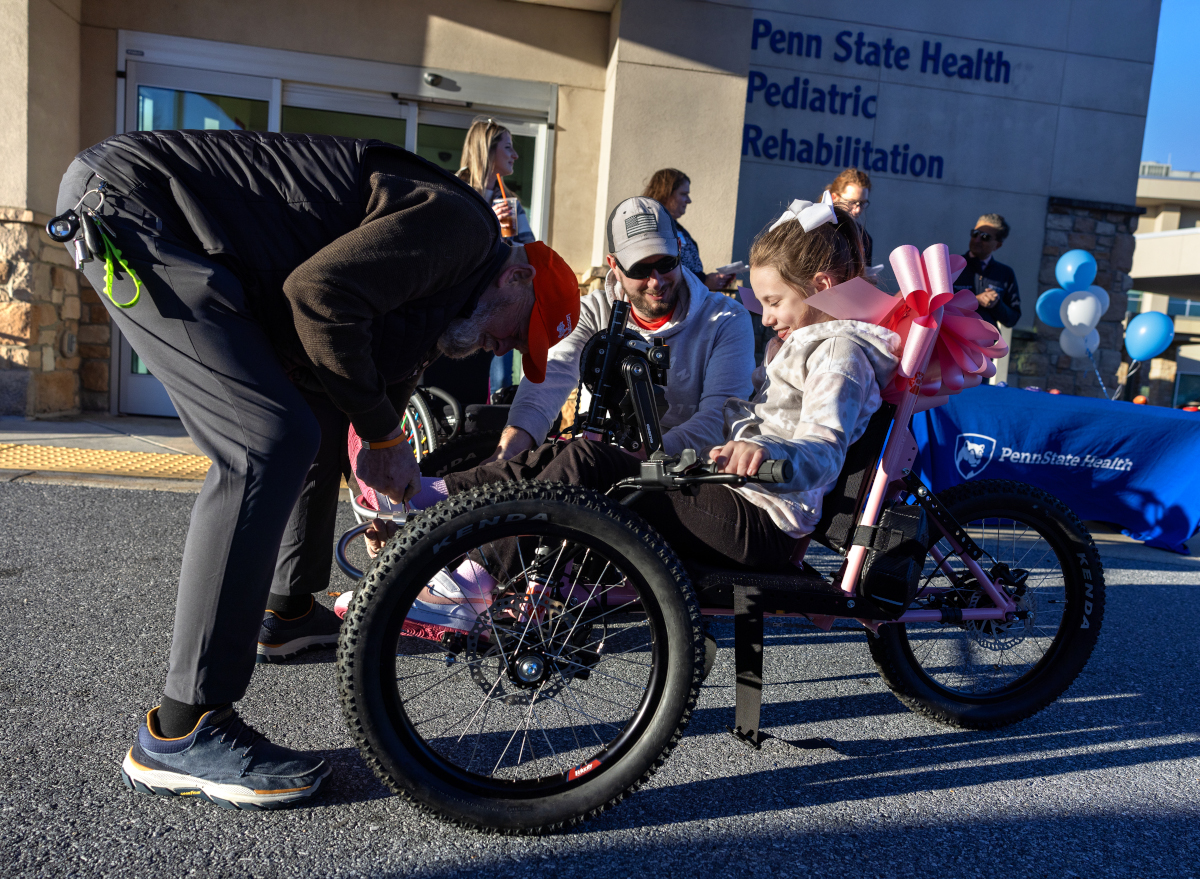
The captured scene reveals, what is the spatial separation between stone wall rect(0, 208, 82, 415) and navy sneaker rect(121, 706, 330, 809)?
5404 mm

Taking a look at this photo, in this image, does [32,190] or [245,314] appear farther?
[32,190]

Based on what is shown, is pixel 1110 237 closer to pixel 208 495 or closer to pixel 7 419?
Result: pixel 208 495

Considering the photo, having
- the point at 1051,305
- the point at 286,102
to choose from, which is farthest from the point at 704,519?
the point at 1051,305

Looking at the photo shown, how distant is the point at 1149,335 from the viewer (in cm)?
984

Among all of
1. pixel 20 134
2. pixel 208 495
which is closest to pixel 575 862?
pixel 208 495

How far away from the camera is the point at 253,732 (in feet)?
5.49

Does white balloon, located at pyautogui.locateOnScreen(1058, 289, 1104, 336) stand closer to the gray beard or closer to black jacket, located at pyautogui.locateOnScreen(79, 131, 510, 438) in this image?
the gray beard

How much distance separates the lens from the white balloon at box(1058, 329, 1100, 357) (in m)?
8.16

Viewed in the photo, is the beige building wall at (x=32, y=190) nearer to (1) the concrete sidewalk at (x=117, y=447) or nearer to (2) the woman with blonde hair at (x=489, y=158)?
(1) the concrete sidewalk at (x=117, y=447)

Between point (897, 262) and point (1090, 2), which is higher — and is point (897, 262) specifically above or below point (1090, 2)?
below

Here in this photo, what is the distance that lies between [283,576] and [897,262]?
185 cm

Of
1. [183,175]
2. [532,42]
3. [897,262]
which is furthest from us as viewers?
[532,42]

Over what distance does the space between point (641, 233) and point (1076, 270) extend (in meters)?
6.94

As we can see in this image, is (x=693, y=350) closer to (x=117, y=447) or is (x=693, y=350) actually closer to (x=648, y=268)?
(x=648, y=268)
